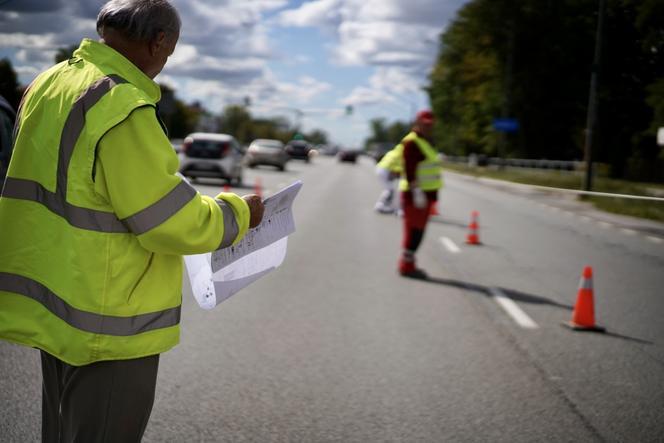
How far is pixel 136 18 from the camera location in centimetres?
213

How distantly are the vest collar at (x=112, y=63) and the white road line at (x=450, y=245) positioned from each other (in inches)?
380

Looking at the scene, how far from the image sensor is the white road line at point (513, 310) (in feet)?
21.8

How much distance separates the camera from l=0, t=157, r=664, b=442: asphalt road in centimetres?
398

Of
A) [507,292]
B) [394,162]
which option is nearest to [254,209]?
[507,292]

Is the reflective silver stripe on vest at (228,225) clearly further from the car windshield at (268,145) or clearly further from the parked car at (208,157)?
the car windshield at (268,145)

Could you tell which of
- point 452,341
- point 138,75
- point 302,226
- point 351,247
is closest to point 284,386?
point 452,341

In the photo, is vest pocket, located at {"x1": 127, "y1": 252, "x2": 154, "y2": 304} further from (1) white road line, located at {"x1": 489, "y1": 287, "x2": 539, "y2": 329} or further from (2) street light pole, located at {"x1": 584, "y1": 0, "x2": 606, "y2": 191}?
(1) white road line, located at {"x1": 489, "y1": 287, "x2": 539, "y2": 329}

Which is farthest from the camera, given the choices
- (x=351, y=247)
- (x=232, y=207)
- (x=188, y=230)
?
(x=351, y=247)

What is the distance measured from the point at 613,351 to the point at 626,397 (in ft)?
3.96

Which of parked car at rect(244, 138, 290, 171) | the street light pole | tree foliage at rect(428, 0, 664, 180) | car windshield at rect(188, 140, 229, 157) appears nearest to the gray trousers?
tree foliage at rect(428, 0, 664, 180)

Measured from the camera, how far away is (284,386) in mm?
4621

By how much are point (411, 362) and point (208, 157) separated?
745 inches

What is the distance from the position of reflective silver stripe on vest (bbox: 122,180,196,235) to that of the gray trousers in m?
0.44

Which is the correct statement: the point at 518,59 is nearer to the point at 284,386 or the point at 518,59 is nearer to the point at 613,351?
the point at 613,351
